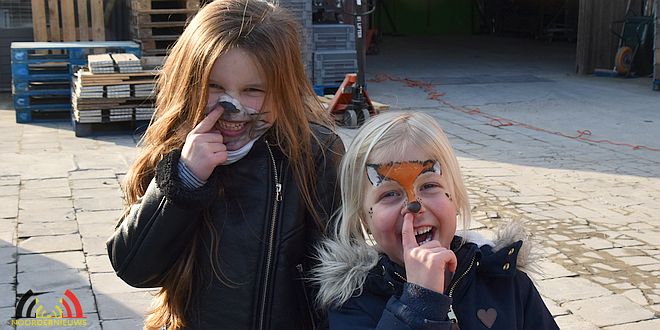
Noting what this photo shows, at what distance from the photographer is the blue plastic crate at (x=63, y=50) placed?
10.7 meters

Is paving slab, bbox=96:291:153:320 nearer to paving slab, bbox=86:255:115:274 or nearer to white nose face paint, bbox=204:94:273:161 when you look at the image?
paving slab, bbox=86:255:115:274

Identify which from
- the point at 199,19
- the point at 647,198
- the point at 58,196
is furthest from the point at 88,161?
the point at 199,19

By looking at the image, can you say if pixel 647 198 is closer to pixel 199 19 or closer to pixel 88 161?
pixel 88 161

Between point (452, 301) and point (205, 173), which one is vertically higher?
point (205, 173)

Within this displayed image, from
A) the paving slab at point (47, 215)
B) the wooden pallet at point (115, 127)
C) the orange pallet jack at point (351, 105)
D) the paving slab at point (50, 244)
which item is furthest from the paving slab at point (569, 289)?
the wooden pallet at point (115, 127)

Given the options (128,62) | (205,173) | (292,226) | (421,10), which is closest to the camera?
(205,173)

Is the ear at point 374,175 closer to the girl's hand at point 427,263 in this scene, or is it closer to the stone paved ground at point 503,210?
the girl's hand at point 427,263

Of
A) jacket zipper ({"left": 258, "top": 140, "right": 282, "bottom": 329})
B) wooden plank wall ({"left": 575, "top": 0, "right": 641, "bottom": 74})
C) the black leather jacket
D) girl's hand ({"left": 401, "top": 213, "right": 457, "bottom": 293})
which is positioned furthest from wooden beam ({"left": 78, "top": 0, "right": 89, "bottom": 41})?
girl's hand ({"left": 401, "top": 213, "right": 457, "bottom": 293})

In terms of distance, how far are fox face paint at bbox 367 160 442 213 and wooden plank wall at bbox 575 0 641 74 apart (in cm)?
1482

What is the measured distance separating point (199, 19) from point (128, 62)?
792 cm

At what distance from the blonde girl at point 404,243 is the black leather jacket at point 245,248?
0.10 meters

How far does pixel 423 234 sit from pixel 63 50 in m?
9.80

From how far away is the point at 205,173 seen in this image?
197 centimetres

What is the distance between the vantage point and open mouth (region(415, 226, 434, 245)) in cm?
196
